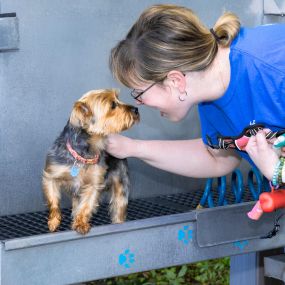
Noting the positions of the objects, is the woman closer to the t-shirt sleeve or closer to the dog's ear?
the t-shirt sleeve

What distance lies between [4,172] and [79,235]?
2.04 ft

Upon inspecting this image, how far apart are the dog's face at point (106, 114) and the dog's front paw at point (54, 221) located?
37cm

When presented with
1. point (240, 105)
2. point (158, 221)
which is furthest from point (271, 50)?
point (158, 221)

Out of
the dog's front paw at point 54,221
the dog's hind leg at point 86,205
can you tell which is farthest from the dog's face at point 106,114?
the dog's front paw at point 54,221

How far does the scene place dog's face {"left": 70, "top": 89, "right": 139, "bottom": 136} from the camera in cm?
388

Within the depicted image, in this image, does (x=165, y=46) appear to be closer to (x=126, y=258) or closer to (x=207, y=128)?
(x=207, y=128)

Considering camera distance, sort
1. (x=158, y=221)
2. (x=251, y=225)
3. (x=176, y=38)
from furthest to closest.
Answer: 1. (x=251, y=225)
2. (x=158, y=221)
3. (x=176, y=38)

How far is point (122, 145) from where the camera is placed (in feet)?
12.6

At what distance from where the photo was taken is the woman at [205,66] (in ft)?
10.7

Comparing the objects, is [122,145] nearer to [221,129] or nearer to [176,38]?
[221,129]

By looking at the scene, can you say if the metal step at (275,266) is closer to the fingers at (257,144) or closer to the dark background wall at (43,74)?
the dark background wall at (43,74)

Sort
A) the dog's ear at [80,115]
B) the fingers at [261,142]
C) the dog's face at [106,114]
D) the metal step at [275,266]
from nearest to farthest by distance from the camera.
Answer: the fingers at [261,142] → the dog's ear at [80,115] → the dog's face at [106,114] → the metal step at [275,266]

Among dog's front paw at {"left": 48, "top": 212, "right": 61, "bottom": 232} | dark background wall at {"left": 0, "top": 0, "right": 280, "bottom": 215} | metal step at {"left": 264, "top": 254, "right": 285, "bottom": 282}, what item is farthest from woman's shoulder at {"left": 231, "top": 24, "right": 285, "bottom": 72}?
metal step at {"left": 264, "top": 254, "right": 285, "bottom": 282}

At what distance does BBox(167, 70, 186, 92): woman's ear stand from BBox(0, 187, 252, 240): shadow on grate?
2.57 ft
